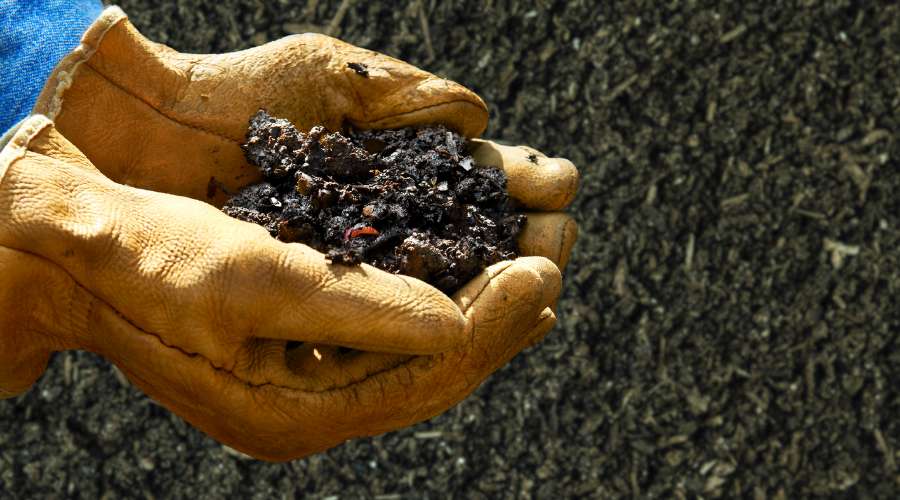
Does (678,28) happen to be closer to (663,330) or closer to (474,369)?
(663,330)

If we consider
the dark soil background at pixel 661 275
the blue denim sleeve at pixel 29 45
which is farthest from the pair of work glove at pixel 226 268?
the dark soil background at pixel 661 275

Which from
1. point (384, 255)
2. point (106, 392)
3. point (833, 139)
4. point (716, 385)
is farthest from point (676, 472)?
point (106, 392)

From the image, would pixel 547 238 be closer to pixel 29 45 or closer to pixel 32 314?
pixel 32 314

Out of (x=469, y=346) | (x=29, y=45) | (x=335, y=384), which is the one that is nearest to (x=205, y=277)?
(x=335, y=384)

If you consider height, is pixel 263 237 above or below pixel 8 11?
below

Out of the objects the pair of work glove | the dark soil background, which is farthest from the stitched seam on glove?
the dark soil background

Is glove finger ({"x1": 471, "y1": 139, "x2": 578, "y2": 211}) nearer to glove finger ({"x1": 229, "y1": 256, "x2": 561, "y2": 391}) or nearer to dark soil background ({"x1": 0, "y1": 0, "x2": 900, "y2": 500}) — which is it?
glove finger ({"x1": 229, "y1": 256, "x2": 561, "y2": 391})

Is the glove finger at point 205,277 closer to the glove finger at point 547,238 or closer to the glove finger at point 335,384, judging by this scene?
the glove finger at point 335,384
